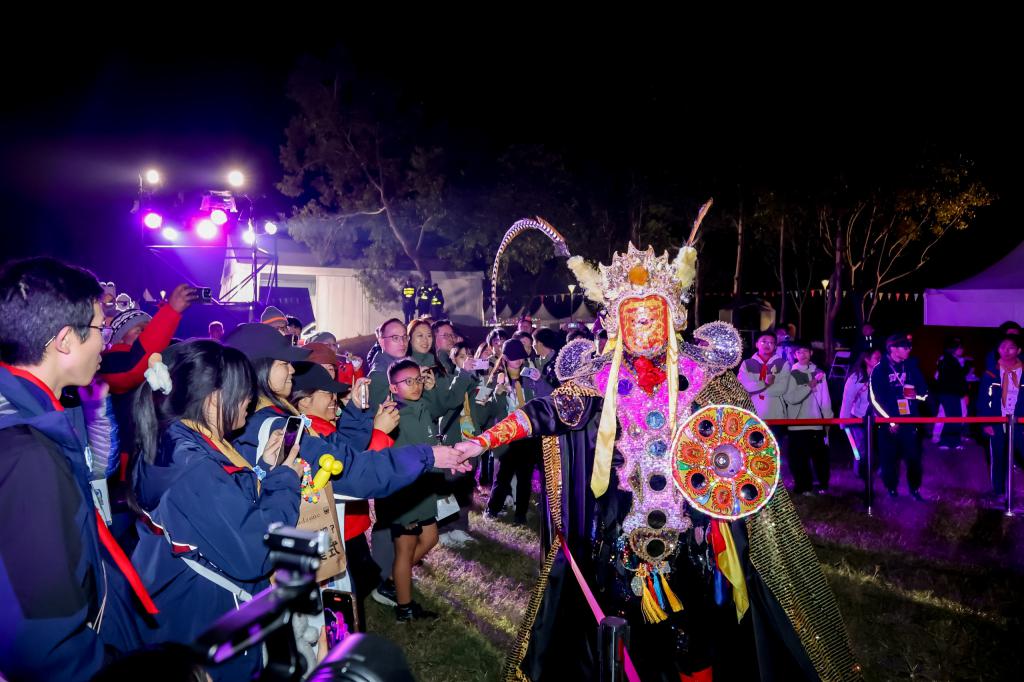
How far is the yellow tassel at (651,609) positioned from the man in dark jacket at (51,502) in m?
2.46

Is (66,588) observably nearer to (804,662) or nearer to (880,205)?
(804,662)

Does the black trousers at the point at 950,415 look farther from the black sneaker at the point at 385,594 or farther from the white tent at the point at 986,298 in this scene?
the black sneaker at the point at 385,594

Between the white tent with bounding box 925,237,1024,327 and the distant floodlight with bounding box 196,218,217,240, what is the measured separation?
15.8 meters

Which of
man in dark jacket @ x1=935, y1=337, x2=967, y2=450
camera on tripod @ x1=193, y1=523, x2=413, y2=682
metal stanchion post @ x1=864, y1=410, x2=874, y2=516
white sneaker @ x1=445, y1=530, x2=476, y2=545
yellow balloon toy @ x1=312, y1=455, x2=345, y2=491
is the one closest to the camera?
camera on tripod @ x1=193, y1=523, x2=413, y2=682

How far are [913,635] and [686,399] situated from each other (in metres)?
2.83

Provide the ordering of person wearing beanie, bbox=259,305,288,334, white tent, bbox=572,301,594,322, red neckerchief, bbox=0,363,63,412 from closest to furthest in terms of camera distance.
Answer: red neckerchief, bbox=0,363,63,412, person wearing beanie, bbox=259,305,288,334, white tent, bbox=572,301,594,322

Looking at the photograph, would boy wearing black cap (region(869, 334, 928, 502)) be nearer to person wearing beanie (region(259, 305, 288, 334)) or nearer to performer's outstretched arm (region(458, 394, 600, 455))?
performer's outstretched arm (region(458, 394, 600, 455))

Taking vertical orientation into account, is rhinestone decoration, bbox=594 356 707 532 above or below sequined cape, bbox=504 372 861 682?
above

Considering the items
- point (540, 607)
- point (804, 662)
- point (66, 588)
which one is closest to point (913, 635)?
point (804, 662)

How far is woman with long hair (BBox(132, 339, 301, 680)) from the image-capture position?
2.27 m

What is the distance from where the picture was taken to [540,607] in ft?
12.6

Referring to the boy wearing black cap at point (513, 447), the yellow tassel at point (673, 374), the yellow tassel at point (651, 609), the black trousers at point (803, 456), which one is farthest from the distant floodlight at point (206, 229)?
the yellow tassel at point (651, 609)

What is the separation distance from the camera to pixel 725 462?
375cm

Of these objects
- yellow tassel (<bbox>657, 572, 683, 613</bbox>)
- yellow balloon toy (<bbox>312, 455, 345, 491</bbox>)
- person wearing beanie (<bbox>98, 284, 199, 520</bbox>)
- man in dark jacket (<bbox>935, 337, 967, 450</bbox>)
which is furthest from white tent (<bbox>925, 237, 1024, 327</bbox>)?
yellow balloon toy (<bbox>312, 455, 345, 491</bbox>)
